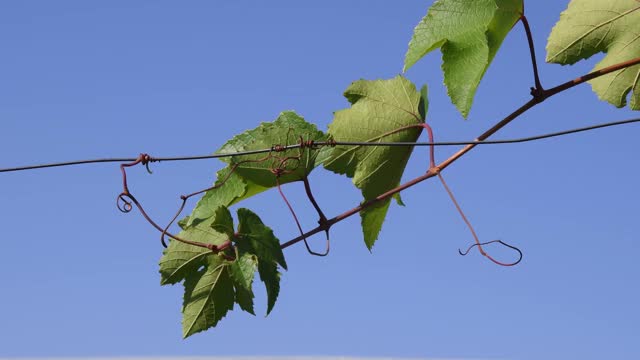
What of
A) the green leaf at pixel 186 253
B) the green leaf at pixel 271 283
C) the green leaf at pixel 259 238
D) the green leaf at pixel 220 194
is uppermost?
the green leaf at pixel 220 194

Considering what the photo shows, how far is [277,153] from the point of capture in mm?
1708

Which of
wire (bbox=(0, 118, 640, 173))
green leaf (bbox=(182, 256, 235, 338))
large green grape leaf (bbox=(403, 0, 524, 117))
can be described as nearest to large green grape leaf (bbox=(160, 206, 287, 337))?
green leaf (bbox=(182, 256, 235, 338))

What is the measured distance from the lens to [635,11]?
1825mm

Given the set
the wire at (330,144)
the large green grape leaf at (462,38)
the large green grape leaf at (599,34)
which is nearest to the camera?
the wire at (330,144)

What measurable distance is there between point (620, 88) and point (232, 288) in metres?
0.85

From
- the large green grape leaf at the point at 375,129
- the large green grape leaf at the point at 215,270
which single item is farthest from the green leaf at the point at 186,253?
the large green grape leaf at the point at 375,129

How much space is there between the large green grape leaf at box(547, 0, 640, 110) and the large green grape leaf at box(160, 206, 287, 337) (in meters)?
0.65

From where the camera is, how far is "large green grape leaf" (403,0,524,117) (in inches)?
66.3

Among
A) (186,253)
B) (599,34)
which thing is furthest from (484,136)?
(186,253)

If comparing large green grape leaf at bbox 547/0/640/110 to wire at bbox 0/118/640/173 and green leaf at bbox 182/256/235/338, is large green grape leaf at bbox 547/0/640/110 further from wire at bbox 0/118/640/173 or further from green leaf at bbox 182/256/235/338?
green leaf at bbox 182/256/235/338

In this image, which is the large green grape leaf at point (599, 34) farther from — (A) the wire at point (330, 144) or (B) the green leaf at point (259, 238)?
(B) the green leaf at point (259, 238)

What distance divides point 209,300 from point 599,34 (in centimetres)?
89

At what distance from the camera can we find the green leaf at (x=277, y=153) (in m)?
1.69

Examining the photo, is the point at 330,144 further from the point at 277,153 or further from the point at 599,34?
the point at 599,34
